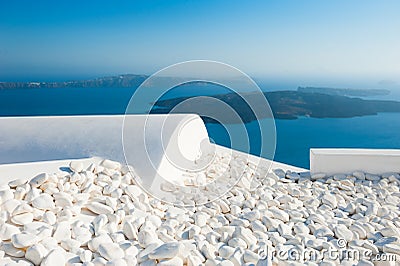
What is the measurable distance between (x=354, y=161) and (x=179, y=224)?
1.85m

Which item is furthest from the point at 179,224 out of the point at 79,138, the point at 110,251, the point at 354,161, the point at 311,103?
the point at 311,103

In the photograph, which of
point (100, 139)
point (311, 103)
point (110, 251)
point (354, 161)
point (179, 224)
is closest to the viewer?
point (110, 251)

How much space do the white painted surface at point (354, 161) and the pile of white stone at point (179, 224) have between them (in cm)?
39

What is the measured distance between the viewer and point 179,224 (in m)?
1.88

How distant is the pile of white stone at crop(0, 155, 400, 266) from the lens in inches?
55.9

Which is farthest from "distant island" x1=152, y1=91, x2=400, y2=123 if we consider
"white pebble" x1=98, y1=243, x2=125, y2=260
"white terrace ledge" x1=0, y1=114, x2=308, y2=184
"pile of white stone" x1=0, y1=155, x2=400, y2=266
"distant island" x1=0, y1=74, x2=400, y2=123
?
"white pebble" x1=98, y1=243, x2=125, y2=260

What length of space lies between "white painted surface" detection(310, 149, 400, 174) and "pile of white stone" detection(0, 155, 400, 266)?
0.39 meters

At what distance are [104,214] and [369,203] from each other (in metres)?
1.60

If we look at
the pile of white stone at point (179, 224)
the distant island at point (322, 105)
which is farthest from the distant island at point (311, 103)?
the pile of white stone at point (179, 224)

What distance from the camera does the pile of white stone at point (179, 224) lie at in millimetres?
1420

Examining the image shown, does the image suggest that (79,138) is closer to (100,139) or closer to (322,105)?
(100,139)

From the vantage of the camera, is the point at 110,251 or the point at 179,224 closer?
the point at 110,251

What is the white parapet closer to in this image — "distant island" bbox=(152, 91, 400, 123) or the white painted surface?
the white painted surface

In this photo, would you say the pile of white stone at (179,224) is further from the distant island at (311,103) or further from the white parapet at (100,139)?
the distant island at (311,103)
